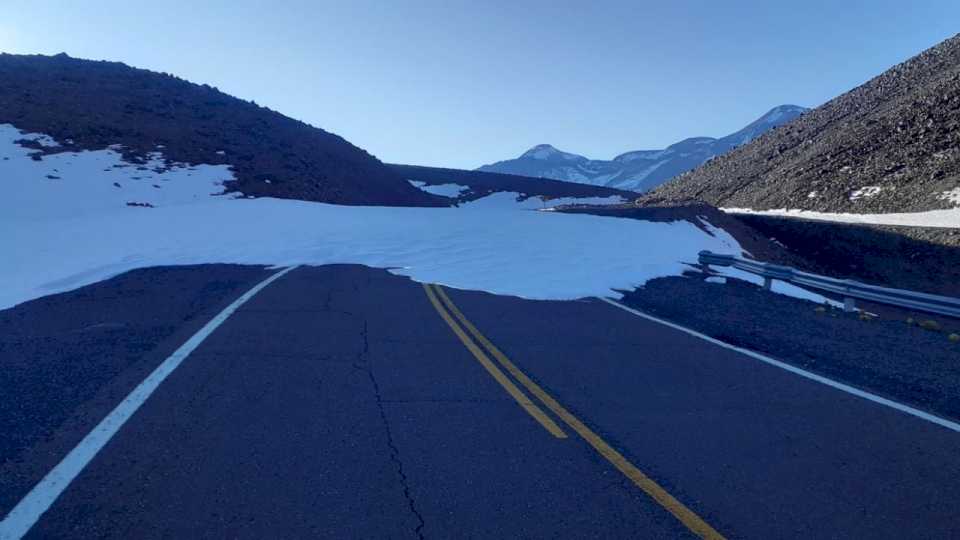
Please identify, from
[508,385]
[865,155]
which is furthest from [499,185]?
[508,385]

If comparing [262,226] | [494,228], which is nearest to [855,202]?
[494,228]

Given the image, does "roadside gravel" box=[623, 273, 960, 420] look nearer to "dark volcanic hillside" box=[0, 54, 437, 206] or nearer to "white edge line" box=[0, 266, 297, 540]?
"white edge line" box=[0, 266, 297, 540]

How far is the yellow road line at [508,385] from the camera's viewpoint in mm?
6492

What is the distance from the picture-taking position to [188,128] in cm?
5125

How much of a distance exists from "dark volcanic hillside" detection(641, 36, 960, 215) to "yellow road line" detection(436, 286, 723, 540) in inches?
1622

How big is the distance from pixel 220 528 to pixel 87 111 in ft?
161

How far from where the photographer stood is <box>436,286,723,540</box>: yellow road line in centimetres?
463

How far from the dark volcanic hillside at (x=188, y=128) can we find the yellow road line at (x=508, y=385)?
30.3 m

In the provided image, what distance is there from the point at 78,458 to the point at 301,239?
58.6ft

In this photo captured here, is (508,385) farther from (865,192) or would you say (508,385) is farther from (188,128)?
(188,128)

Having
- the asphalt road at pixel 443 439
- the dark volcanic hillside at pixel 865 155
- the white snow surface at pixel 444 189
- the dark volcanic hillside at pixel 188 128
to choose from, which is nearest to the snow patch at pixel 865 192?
the dark volcanic hillside at pixel 865 155

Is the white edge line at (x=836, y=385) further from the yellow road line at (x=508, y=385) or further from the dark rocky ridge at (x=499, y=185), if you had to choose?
the dark rocky ridge at (x=499, y=185)

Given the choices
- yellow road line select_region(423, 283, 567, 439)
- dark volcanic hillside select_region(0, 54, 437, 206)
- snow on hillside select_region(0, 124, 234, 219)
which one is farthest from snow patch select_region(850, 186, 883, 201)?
yellow road line select_region(423, 283, 567, 439)

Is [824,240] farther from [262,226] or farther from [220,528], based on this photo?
[220,528]
